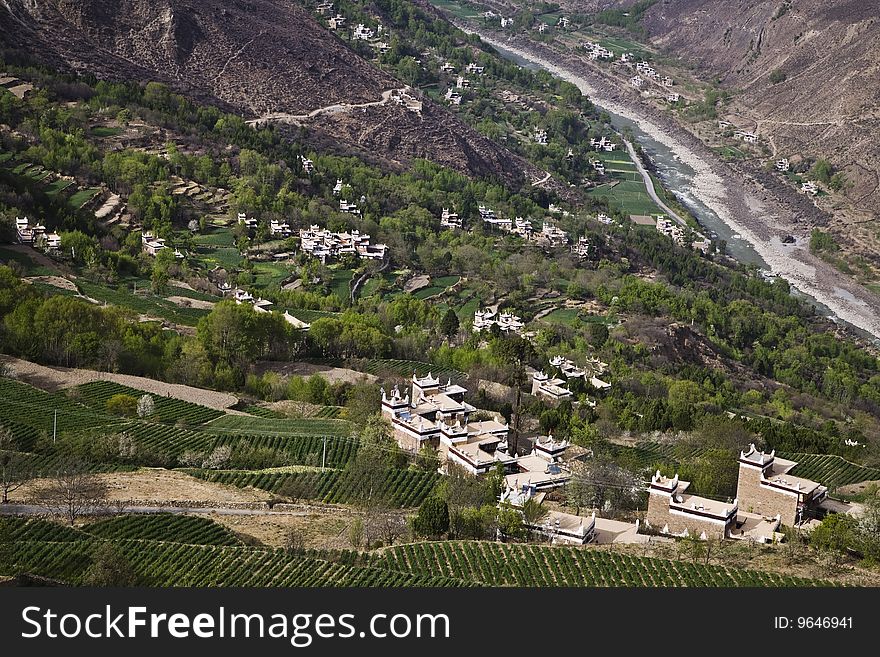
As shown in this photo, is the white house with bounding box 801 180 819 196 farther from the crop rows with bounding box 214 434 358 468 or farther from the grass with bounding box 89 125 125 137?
the crop rows with bounding box 214 434 358 468

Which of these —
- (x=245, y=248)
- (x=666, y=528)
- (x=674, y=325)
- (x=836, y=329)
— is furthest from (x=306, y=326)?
(x=836, y=329)

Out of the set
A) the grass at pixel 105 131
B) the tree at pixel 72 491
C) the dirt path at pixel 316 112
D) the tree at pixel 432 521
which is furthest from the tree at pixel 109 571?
the dirt path at pixel 316 112

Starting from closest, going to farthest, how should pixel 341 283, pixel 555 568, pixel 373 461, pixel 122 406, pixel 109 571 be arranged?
pixel 109 571 → pixel 555 568 → pixel 373 461 → pixel 122 406 → pixel 341 283

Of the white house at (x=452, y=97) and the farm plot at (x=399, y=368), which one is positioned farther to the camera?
the white house at (x=452, y=97)

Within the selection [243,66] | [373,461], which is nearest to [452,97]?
[243,66]

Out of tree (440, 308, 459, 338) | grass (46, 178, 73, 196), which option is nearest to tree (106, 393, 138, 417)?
tree (440, 308, 459, 338)

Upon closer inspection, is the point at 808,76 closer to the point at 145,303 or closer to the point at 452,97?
the point at 452,97

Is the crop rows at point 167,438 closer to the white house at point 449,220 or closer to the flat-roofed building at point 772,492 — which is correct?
the flat-roofed building at point 772,492
